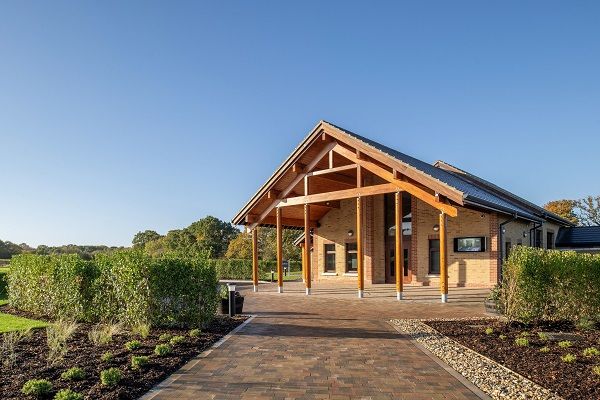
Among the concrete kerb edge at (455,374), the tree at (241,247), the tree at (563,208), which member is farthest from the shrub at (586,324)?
the tree at (563,208)

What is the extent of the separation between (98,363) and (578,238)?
27.0 metres

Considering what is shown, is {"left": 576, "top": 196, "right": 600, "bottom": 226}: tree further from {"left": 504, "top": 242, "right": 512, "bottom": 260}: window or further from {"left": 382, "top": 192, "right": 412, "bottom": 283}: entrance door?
{"left": 382, "top": 192, "right": 412, "bottom": 283}: entrance door

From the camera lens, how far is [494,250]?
18250 millimetres

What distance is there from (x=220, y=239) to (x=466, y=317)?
52.0 meters

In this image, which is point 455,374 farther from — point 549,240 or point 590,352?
point 549,240

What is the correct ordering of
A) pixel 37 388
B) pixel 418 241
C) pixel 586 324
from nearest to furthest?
pixel 37 388 < pixel 586 324 < pixel 418 241

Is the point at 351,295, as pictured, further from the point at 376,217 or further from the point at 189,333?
the point at 189,333

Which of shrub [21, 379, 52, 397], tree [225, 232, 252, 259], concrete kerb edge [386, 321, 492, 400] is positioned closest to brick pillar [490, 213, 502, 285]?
concrete kerb edge [386, 321, 492, 400]

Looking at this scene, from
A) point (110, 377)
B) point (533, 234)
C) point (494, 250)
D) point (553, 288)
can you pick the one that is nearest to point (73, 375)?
point (110, 377)

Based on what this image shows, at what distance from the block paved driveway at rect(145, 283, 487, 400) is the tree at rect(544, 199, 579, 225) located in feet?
130

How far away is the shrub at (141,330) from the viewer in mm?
9039

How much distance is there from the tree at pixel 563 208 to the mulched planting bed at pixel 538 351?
135 ft

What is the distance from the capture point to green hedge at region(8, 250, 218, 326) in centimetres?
984

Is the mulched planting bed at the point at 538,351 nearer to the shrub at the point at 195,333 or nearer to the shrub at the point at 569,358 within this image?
the shrub at the point at 569,358
